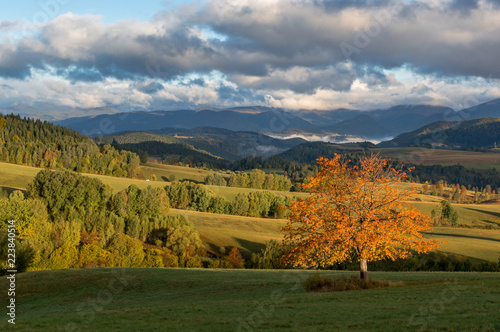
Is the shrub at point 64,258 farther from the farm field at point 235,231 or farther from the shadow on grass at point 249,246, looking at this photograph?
the shadow on grass at point 249,246

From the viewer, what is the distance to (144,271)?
47375 mm

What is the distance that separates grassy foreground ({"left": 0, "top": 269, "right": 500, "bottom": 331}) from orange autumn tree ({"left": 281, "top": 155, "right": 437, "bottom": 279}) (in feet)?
10.9

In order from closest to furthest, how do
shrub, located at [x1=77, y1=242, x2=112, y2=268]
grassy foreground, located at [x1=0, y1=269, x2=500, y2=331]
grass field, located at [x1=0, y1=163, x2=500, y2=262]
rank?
grassy foreground, located at [x1=0, y1=269, x2=500, y2=331] < shrub, located at [x1=77, y1=242, x2=112, y2=268] < grass field, located at [x1=0, y1=163, x2=500, y2=262]

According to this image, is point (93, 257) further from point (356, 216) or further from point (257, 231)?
point (356, 216)

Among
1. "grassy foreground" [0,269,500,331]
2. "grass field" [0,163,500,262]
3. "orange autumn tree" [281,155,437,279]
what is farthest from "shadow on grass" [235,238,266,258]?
"orange autumn tree" [281,155,437,279]

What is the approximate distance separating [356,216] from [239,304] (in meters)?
12.1

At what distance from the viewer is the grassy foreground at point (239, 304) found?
1877 cm

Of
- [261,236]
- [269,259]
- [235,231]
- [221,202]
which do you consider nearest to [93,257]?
[269,259]

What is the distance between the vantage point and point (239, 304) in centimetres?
2636

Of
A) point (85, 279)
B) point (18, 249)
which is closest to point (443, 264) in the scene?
point (85, 279)

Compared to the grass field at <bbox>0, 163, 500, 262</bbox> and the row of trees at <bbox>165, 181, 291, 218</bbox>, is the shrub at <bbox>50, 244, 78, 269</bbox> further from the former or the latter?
the row of trees at <bbox>165, 181, 291, 218</bbox>

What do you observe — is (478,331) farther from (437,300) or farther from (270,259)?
(270,259)

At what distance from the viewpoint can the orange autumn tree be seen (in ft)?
99.5

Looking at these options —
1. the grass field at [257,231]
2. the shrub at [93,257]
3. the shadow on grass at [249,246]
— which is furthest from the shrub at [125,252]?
the shadow on grass at [249,246]
